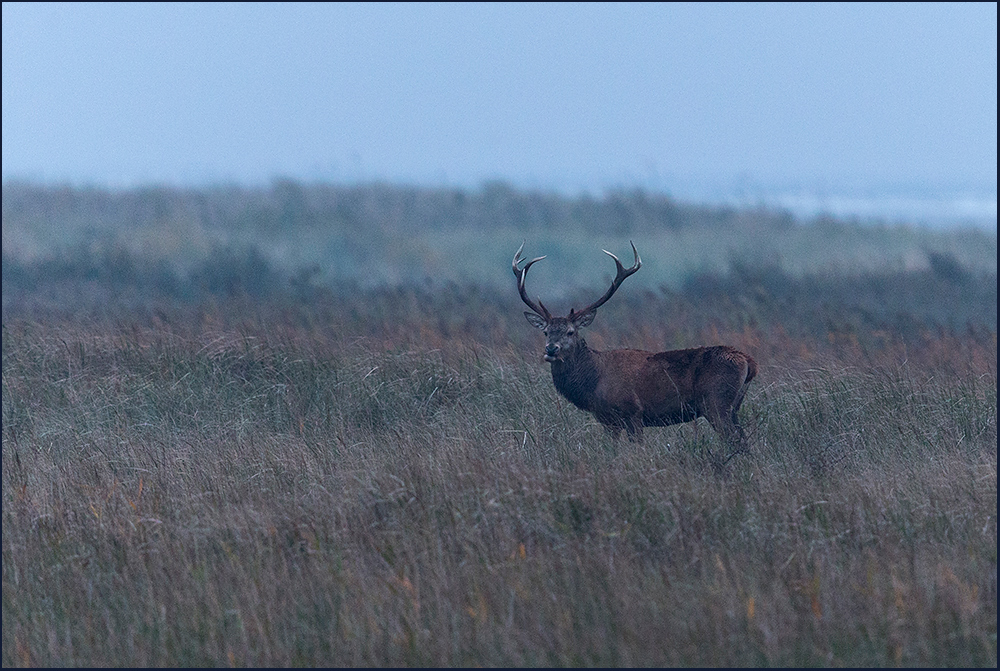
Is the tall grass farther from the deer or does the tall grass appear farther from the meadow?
the deer

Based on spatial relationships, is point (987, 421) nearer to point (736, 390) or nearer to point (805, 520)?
point (736, 390)

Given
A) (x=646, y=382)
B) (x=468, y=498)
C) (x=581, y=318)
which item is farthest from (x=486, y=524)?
(x=581, y=318)

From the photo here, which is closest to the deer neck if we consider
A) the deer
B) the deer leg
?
the deer

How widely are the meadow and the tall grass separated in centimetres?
2

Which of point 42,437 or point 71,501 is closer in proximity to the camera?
point 71,501

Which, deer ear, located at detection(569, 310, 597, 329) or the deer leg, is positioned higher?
deer ear, located at detection(569, 310, 597, 329)

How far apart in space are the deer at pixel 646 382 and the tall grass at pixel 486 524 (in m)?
0.22

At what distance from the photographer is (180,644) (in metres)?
4.82

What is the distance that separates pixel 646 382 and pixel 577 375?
1.83 ft

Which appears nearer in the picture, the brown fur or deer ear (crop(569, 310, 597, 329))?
the brown fur

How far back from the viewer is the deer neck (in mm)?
8125

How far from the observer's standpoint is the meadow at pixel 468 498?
472 cm

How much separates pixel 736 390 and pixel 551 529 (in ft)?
8.07

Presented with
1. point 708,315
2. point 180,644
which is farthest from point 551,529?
point 708,315
